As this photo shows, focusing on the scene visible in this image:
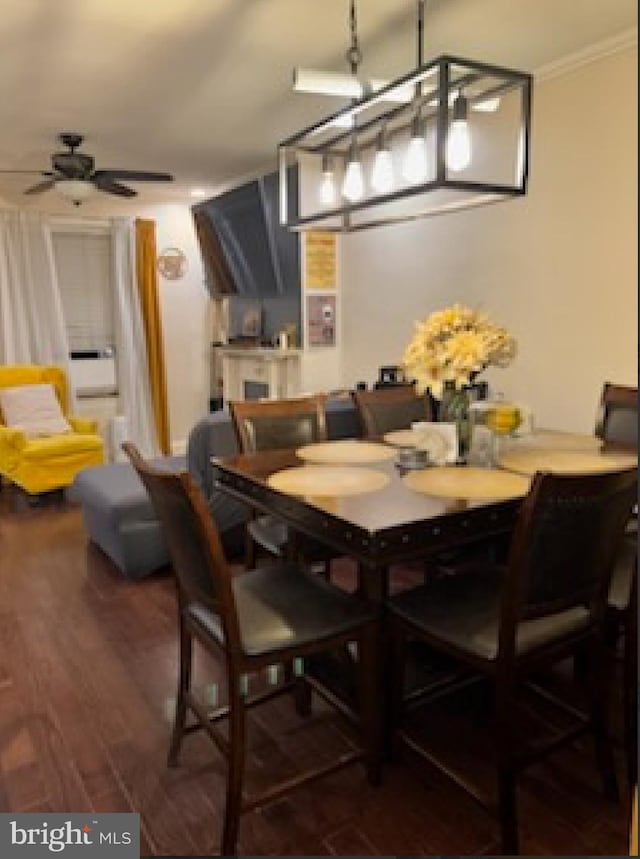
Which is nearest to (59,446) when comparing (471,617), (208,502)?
(208,502)

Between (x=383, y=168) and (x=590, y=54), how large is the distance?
1499 millimetres

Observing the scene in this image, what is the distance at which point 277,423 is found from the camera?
2.65 meters

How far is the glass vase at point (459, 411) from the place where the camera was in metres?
2.19

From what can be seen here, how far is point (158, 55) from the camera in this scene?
2.89 m

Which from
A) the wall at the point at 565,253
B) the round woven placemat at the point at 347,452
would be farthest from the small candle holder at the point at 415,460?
the wall at the point at 565,253

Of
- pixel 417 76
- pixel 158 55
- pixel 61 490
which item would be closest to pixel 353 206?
pixel 417 76

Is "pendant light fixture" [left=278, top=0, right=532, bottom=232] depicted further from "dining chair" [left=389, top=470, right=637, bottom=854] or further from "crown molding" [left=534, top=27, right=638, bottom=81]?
"dining chair" [left=389, top=470, right=637, bottom=854]

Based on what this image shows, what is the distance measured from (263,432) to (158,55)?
1.81 m

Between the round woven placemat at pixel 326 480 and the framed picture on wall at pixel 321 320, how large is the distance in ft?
9.41

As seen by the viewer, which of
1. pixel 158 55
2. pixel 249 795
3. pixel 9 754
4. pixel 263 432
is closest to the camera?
pixel 249 795

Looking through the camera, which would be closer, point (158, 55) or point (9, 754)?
point (9, 754)

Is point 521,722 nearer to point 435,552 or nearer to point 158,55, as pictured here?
point 435,552

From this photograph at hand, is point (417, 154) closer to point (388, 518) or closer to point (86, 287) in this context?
point (388, 518)

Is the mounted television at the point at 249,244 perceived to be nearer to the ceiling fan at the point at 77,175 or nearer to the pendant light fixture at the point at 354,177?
the ceiling fan at the point at 77,175
